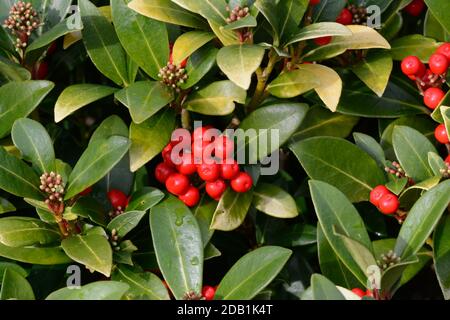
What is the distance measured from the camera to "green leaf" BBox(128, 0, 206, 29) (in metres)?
2.00

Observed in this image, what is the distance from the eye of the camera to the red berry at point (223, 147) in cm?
198

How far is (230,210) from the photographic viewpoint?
2082 millimetres

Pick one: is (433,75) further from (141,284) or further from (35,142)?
(35,142)

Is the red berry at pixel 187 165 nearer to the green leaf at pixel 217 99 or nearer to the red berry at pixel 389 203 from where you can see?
the green leaf at pixel 217 99

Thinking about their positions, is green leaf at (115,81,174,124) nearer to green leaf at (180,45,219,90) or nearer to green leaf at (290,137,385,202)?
green leaf at (180,45,219,90)

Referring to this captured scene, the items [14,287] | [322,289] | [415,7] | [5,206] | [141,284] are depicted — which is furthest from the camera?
[415,7]

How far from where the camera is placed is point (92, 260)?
6.05 ft

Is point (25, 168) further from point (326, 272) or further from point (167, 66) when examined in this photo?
point (326, 272)

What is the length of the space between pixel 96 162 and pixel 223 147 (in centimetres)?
31

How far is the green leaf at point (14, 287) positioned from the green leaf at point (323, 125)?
852 millimetres

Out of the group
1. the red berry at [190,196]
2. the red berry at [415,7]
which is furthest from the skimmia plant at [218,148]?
the red berry at [415,7]

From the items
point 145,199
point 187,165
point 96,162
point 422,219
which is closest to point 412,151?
point 422,219

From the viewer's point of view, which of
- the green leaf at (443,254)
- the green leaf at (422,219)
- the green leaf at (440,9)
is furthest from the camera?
the green leaf at (440,9)
